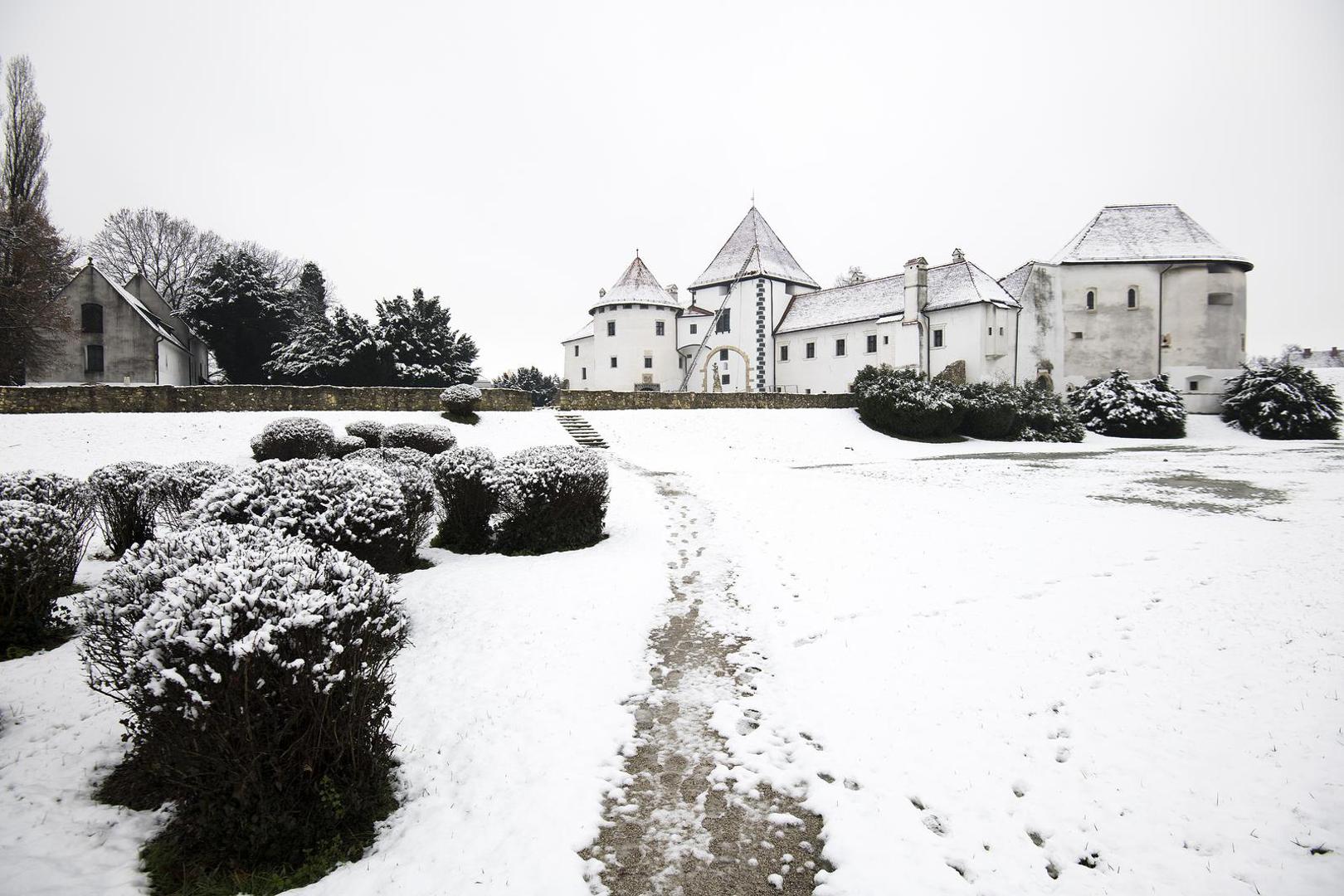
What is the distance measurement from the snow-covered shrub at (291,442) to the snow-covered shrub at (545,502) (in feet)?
31.4

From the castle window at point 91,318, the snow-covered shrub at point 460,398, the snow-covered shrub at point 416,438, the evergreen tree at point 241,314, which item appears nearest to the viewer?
the snow-covered shrub at point 416,438

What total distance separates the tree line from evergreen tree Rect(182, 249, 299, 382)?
6 cm

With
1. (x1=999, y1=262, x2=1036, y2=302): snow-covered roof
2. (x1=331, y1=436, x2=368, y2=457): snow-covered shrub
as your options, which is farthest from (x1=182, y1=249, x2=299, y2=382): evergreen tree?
(x1=999, y1=262, x2=1036, y2=302): snow-covered roof

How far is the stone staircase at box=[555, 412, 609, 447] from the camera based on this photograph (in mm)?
23016

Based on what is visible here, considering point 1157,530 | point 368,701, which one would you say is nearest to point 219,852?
point 368,701

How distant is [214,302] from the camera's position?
3544 cm

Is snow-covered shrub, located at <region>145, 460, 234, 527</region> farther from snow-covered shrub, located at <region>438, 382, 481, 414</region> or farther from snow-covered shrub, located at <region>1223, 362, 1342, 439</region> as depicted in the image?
snow-covered shrub, located at <region>1223, 362, 1342, 439</region>

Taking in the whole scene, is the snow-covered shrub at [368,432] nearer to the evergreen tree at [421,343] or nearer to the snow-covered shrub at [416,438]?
the snow-covered shrub at [416,438]

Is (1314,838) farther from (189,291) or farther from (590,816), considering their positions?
(189,291)

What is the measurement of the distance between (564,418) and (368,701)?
2267 centimetres

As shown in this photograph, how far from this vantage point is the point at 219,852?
3201 millimetres

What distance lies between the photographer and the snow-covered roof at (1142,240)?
36469 millimetres

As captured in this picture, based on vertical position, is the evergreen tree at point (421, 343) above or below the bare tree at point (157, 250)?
below

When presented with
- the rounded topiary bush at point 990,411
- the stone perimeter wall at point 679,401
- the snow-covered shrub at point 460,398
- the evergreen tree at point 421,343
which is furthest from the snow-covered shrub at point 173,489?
the rounded topiary bush at point 990,411
